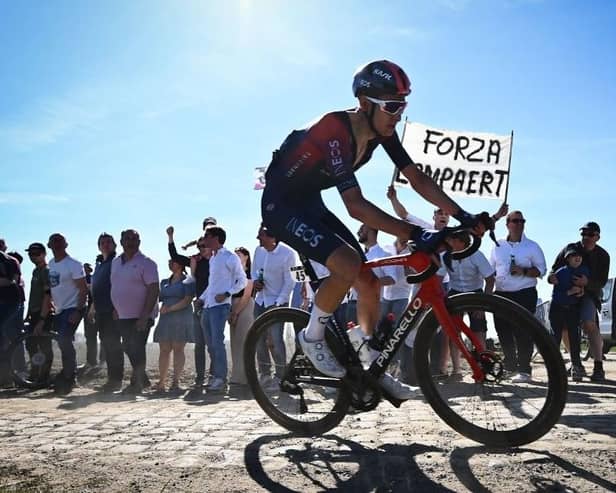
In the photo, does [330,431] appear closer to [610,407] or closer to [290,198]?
[290,198]

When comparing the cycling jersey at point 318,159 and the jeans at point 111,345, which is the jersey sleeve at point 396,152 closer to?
the cycling jersey at point 318,159

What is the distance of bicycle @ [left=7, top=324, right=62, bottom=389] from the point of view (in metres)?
9.88

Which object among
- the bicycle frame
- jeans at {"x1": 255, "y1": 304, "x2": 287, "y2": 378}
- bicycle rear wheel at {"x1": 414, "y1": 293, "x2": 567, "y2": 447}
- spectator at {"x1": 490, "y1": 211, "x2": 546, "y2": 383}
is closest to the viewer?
bicycle rear wheel at {"x1": 414, "y1": 293, "x2": 567, "y2": 447}

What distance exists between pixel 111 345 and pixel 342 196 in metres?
6.76

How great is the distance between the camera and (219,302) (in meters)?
9.05

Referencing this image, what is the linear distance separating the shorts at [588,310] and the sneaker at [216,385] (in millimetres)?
5080

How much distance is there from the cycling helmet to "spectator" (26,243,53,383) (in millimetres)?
7609

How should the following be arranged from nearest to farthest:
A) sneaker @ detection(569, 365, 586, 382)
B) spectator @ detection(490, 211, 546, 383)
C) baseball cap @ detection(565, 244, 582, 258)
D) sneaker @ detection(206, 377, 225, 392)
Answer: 1. sneaker @ detection(569, 365, 586, 382)
2. sneaker @ detection(206, 377, 225, 392)
3. spectator @ detection(490, 211, 546, 383)
4. baseball cap @ detection(565, 244, 582, 258)

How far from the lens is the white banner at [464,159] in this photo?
36.3 feet

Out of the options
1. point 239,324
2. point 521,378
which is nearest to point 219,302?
point 239,324

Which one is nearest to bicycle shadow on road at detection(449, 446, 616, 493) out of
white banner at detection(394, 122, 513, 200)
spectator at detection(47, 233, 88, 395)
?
spectator at detection(47, 233, 88, 395)

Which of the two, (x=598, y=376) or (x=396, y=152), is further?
(x=598, y=376)

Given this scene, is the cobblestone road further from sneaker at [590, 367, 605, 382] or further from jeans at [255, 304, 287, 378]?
sneaker at [590, 367, 605, 382]

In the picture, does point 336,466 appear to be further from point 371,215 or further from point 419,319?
point 371,215
